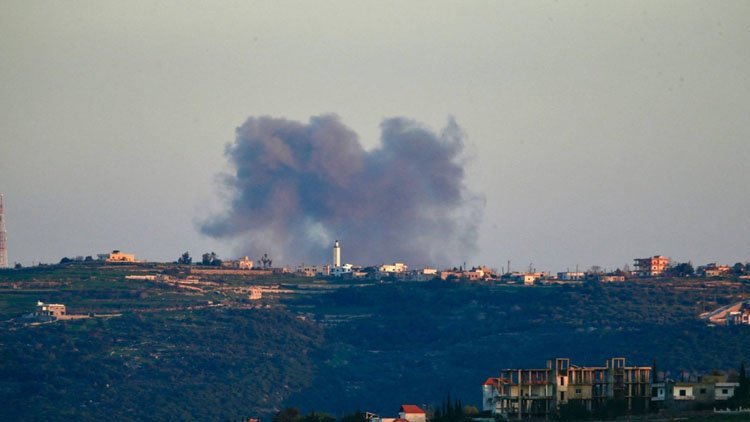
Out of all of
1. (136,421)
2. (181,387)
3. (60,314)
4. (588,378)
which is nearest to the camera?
(588,378)

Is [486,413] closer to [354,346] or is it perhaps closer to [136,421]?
[136,421]

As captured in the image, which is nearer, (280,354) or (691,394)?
(691,394)

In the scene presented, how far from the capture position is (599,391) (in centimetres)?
11044

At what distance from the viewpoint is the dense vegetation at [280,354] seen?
550 ft

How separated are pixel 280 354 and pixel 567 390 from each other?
80.4m

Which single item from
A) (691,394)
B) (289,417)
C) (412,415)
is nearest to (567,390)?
(691,394)

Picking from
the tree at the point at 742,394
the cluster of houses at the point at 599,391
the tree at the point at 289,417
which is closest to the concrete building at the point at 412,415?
the cluster of houses at the point at 599,391

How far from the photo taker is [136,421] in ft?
526

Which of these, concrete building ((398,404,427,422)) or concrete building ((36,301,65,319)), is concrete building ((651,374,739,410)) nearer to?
concrete building ((398,404,427,422))

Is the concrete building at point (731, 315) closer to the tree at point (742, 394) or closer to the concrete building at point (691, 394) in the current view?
the concrete building at point (691, 394)

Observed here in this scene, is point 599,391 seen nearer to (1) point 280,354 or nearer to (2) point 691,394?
(2) point 691,394

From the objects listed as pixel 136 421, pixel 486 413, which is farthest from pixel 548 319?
pixel 486 413

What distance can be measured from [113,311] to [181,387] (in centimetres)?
2385

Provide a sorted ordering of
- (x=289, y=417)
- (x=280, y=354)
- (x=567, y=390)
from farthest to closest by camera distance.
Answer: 1. (x=280, y=354)
2. (x=289, y=417)
3. (x=567, y=390)
